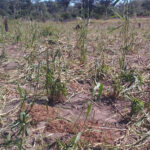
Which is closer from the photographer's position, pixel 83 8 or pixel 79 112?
pixel 79 112

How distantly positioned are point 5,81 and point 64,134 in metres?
0.99

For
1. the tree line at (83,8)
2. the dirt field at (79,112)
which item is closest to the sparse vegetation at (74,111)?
the dirt field at (79,112)

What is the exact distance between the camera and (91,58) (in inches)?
108

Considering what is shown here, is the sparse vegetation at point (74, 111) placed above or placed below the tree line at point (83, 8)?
below

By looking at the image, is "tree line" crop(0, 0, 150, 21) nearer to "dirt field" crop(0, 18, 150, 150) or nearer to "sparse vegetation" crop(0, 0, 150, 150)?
"sparse vegetation" crop(0, 0, 150, 150)

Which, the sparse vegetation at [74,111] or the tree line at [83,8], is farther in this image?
the tree line at [83,8]

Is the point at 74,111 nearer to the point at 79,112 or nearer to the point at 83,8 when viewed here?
the point at 79,112

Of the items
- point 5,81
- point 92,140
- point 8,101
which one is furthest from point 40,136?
point 5,81

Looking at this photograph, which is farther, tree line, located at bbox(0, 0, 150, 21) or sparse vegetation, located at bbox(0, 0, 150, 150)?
tree line, located at bbox(0, 0, 150, 21)

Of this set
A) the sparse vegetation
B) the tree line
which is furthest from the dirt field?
the tree line

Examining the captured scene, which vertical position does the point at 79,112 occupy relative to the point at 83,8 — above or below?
below

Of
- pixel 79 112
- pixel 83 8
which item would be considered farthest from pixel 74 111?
pixel 83 8

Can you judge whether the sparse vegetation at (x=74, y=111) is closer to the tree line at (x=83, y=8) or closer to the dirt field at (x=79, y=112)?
the dirt field at (x=79, y=112)

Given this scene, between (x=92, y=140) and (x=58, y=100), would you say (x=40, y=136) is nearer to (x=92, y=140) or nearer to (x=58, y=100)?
(x=92, y=140)
